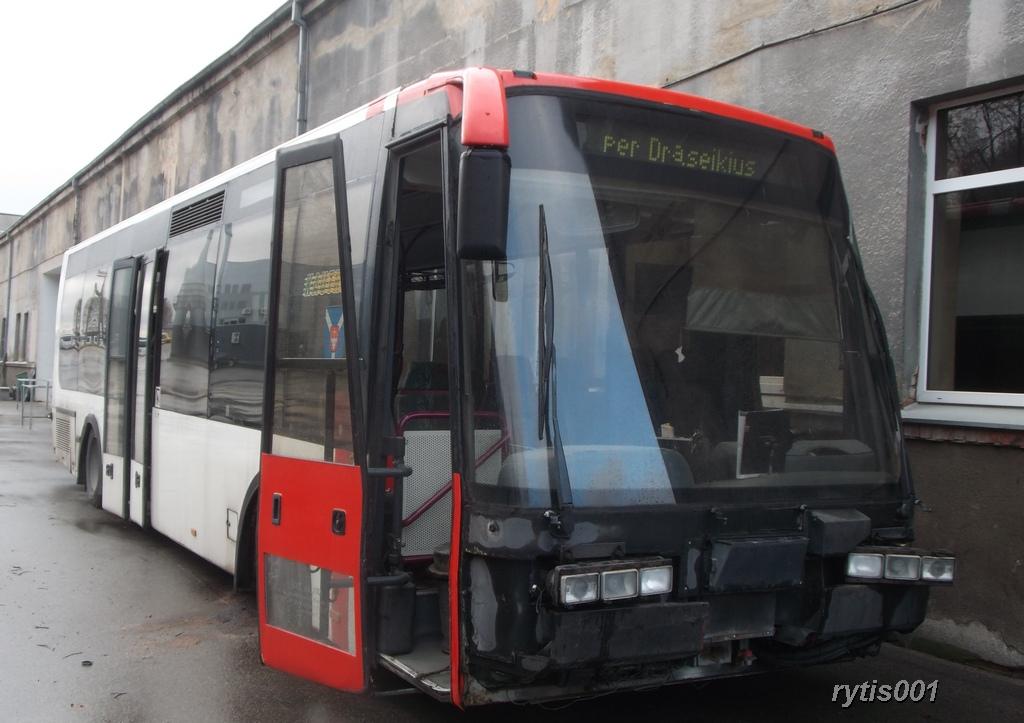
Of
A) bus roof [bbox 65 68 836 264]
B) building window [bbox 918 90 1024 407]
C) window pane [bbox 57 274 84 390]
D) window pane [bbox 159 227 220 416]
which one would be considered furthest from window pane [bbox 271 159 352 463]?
window pane [bbox 57 274 84 390]

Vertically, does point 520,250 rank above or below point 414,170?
below

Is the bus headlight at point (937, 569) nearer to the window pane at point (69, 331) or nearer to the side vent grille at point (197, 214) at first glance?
the side vent grille at point (197, 214)

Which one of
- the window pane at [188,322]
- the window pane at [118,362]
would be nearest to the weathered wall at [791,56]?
the window pane at [188,322]

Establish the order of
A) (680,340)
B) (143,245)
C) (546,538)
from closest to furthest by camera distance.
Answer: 1. (546,538)
2. (680,340)
3. (143,245)

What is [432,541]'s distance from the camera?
4770 mm

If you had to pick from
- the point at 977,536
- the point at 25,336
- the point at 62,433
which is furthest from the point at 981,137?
the point at 25,336

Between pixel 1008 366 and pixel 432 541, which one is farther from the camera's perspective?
pixel 1008 366

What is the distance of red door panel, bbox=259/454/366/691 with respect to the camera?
421 cm

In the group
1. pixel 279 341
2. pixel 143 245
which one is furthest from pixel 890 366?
pixel 143 245

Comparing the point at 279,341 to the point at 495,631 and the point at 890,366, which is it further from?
the point at 890,366

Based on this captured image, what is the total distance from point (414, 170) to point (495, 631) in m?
2.05

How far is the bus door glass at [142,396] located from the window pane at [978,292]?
6.10m

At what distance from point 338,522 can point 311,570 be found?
0.36 meters

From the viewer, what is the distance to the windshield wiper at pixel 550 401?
3.59m
